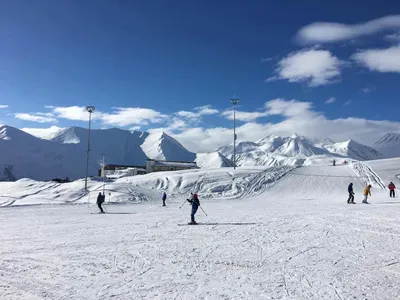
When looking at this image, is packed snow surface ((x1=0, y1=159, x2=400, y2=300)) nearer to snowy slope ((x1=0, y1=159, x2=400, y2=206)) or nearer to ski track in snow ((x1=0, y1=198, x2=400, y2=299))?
ski track in snow ((x1=0, y1=198, x2=400, y2=299))

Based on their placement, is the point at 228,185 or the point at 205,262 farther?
the point at 228,185

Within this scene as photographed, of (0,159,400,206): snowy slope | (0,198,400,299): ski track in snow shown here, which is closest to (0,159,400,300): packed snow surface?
(0,198,400,299): ski track in snow

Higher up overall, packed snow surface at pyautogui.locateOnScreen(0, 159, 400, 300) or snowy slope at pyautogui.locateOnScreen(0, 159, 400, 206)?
snowy slope at pyautogui.locateOnScreen(0, 159, 400, 206)

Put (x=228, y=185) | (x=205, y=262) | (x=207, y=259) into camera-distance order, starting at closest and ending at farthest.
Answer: (x=205, y=262)
(x=207, y=259)
(x=228, y=185)

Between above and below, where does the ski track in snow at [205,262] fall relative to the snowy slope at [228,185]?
below

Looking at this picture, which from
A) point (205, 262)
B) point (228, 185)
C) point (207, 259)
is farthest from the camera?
point (228, 185)

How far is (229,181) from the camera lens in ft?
139

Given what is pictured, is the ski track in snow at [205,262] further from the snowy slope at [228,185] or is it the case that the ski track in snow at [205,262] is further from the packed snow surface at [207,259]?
the snowy slope at [228,185]

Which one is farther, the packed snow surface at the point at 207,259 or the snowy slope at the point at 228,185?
the snowy slope at the point at 228,185

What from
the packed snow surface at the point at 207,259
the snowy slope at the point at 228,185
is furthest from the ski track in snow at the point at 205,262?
the snowy slope at the point at 228,185

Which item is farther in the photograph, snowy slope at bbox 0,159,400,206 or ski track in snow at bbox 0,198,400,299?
snowy slope at bbox 0,159,400,206

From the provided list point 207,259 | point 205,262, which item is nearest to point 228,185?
point 207,259

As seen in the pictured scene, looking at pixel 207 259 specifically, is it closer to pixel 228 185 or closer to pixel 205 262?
pixel 205 262

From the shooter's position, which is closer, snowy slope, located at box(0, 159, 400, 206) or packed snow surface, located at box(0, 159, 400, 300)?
packed snow surface, located at box(0, 159, 400, 300)
